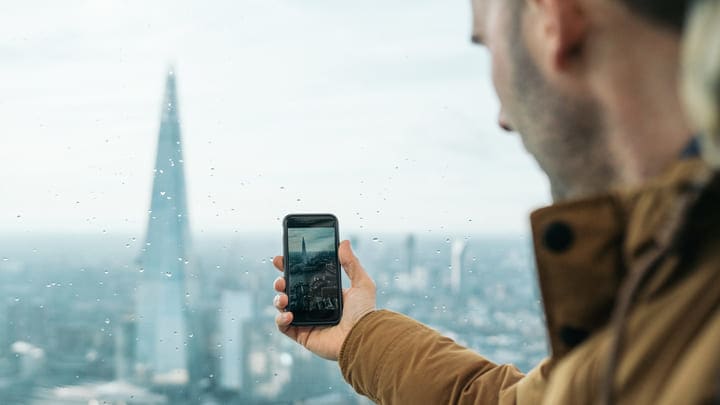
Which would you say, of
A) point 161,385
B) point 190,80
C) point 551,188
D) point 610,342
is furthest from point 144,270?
point 610,342

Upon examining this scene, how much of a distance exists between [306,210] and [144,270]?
306 millimetres

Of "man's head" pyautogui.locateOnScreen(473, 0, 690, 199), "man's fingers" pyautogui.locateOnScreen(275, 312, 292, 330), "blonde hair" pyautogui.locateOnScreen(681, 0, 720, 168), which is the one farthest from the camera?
"man's fingers" pyautogui.locateOnScreen(275, 312, 292, 330)

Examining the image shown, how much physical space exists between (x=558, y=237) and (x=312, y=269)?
0.55 m

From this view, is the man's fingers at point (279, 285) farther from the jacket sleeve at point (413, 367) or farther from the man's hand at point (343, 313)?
the jacket sleeve at point (413, 367)

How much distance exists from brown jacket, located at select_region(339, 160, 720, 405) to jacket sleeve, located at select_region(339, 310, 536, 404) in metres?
0.32

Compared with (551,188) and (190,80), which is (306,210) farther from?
(551,188)

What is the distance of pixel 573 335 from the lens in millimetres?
611

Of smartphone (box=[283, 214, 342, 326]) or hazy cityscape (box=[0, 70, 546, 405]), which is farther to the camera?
hazy cityscape (box=[0, 70, 546, 405])

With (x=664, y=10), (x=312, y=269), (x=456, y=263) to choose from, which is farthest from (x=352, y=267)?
(x=664, y=10)

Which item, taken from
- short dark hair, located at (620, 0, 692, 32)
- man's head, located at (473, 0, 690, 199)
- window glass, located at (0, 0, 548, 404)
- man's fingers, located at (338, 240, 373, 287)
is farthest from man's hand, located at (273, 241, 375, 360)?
short dark hair, located at (620, 0, 692, 32)

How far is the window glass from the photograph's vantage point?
1.39 metres

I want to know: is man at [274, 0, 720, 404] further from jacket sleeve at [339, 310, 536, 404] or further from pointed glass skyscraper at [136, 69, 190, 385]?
pointed glass skyscraper at [136, 69, 190, 385]

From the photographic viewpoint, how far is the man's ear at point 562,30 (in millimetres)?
592

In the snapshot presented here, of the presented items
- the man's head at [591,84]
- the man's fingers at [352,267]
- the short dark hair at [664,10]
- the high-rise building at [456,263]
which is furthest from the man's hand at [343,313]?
the short dark hair at [664,10]
